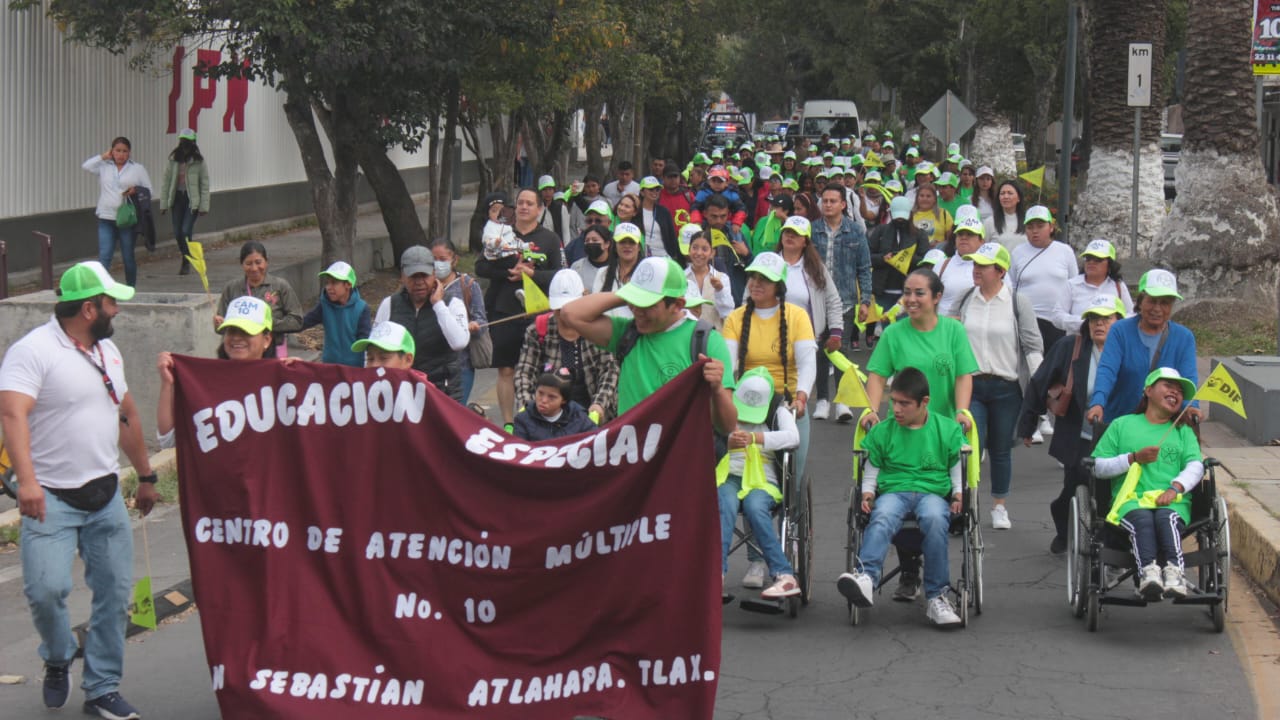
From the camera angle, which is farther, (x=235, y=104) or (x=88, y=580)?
(x=235, y=104)

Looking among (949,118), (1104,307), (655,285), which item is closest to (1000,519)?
(1104,307)

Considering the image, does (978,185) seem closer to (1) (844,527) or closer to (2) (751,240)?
(2) (751,240)

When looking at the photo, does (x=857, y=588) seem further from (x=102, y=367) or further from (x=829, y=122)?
(x=829, y=122)

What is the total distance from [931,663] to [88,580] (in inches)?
142

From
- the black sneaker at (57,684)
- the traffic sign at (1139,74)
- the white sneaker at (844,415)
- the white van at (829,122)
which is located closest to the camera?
the black sneaker at (57,684)

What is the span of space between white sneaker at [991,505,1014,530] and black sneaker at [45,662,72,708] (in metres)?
5.58

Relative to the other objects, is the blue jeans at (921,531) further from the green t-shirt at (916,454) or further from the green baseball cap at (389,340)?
the green baseball cap at (389,340)

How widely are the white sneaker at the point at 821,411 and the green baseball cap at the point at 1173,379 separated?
18.8ft

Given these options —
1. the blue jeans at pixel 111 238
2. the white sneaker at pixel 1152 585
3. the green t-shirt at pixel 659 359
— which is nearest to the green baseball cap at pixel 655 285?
the green t-shirt at pixel 659 359

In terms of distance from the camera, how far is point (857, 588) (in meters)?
7.37

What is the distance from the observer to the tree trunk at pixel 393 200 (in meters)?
21.2

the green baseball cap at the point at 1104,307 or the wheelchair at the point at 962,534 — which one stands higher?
the green baseball cap at the point at 1104,307

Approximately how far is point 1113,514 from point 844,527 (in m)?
2.55

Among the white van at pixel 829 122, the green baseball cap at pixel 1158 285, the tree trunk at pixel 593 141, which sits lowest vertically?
the green baseball cap at pixel 1158 285
